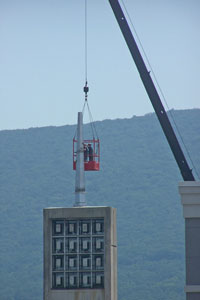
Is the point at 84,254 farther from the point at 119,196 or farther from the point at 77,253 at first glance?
the point at 119,196

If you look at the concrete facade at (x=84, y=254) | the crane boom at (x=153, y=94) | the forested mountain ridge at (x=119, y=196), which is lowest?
the concrete facade at (x=84, y=254)

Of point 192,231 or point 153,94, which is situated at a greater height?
point 153,94

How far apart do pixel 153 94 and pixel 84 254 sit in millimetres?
7376

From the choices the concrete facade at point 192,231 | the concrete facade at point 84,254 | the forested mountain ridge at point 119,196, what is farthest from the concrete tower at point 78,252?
the forested mountain ridge at point 119,196

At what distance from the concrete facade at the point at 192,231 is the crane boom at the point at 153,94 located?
354 cm

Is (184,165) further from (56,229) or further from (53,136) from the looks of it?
(53,136)

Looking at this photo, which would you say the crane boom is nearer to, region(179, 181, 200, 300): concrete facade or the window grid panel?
region(179, 181, 200, 300): concrete facade

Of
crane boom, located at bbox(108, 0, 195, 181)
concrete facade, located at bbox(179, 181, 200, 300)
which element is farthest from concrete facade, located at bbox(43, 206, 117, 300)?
crane boom, located at bbox(108, 0, 195, 181)

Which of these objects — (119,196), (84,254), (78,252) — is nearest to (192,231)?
(84,254)

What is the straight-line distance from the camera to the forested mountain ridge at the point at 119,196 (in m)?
141

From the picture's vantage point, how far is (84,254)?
3197 centimetres

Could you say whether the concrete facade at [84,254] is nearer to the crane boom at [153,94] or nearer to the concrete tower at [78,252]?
the concrete tower at [78,252]

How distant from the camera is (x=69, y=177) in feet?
601

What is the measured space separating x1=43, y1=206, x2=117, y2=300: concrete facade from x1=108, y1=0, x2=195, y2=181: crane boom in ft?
12.3
